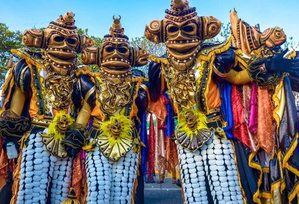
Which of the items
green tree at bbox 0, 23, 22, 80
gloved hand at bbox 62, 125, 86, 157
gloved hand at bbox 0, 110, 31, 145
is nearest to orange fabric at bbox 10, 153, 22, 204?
gloved hand at bbox 0, 110, 31, 145

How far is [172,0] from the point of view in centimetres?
410

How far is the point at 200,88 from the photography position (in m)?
3.88

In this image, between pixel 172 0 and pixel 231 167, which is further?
pixel 172 0

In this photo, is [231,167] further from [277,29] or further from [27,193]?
[27,193]

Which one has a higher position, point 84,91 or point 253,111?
point 84,91

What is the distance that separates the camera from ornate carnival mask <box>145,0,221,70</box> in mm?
3965

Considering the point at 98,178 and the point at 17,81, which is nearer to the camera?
the point at 98,178

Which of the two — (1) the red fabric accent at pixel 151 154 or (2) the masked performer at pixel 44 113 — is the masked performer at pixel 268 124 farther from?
(2) the masked performer at pixel 44 113

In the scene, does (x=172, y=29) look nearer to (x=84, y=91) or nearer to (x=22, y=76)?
(x=84, y=91)

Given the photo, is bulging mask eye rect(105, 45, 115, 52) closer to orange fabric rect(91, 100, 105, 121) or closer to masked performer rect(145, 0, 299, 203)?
masked performer rect(145, 0, 299, 203)

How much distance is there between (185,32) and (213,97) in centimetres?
68

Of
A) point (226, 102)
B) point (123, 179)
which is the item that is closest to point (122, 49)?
point (226, 102)

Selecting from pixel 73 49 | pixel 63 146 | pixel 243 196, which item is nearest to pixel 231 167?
pixel 243 196

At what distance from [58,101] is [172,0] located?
153cm
